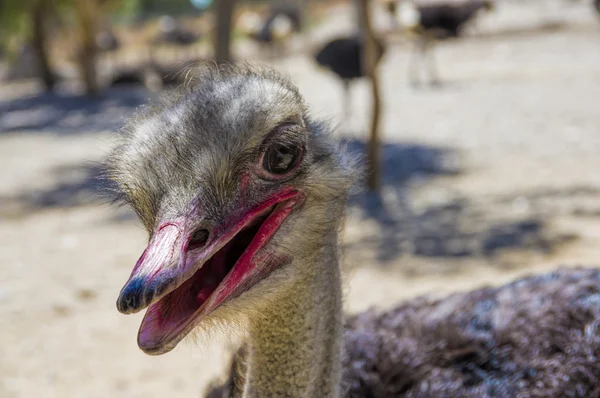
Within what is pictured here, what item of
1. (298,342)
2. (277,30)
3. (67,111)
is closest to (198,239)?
(298,342)

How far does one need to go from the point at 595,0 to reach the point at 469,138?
1902 mm

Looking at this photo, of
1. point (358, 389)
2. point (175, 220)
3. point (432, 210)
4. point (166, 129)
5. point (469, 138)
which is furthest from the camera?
point (469, 138)

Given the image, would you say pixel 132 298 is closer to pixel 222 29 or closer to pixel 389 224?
pixel 389 224

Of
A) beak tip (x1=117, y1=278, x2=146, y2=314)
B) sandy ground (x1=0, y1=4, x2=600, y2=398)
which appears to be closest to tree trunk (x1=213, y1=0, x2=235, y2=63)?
sandy ground (x1=0, y1=4, x2=600, y2=398)

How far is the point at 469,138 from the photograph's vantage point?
7.86m

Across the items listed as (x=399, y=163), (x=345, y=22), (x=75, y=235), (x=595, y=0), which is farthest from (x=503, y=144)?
(x=345, y=22)

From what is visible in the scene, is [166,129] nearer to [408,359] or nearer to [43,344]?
[408,359]

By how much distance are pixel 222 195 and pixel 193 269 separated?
185mm

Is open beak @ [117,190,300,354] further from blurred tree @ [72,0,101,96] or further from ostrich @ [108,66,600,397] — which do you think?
blurred tree @ [72,0,101,96]

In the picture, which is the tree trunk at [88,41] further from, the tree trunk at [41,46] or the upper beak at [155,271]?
the upper beak at [155,271]

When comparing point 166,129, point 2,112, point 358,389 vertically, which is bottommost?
point 2,112

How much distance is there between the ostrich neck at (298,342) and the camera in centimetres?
169

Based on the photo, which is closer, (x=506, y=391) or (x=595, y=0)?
(x=506, y=391)

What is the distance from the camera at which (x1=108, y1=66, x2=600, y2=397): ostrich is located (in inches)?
55.4
